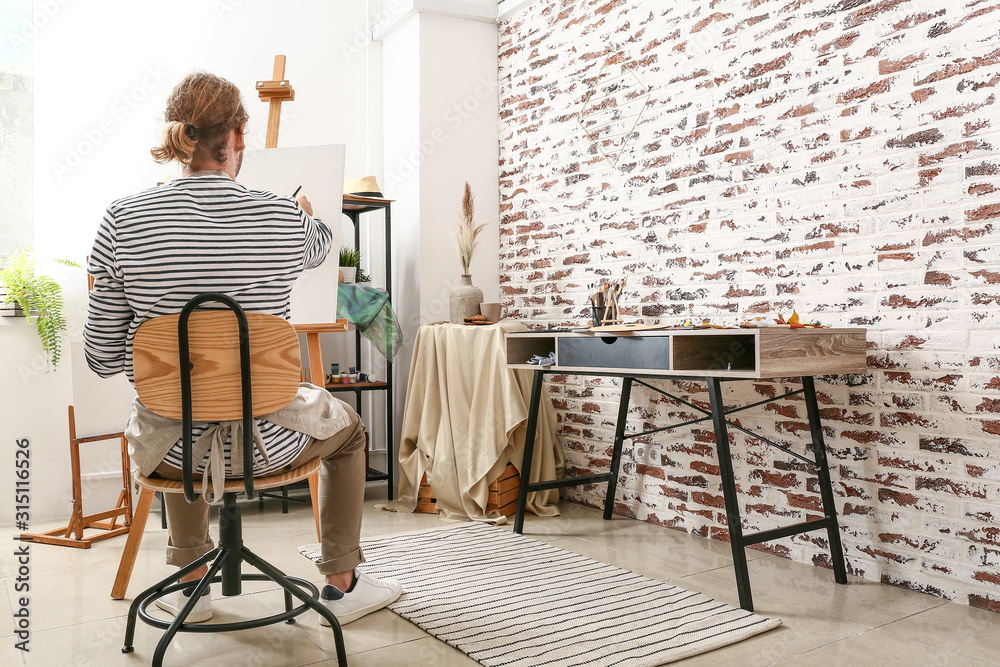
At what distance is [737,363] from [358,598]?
130 centimetres

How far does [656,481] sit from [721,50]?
1.70 m

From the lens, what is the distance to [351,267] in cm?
376

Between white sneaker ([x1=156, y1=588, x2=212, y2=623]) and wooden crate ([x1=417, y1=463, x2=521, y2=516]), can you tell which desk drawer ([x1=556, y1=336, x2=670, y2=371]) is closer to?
wooden crate ([x1=417, y1=463, x2=521, y2=516])

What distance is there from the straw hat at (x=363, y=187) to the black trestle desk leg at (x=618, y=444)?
1.54m

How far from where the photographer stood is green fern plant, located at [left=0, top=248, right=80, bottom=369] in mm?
3262

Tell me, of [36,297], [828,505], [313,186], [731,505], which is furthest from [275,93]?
[828,505]

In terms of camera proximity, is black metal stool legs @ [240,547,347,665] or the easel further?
the easel

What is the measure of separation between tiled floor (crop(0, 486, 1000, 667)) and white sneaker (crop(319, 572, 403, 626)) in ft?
0.10

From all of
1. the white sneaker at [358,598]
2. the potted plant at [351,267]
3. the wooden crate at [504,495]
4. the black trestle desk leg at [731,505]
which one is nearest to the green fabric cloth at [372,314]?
the potted plant at [351,267]

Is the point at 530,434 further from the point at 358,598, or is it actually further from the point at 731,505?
the point at 358,598

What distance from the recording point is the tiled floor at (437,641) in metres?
1.90

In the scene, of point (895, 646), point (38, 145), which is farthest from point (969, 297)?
point (38, 145)

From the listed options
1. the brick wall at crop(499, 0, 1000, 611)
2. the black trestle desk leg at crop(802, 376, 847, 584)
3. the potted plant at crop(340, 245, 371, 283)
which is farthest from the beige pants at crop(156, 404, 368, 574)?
the potted plant at crop(340, 245, 371, 283)

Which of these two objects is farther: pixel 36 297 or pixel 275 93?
pixel 36 297
